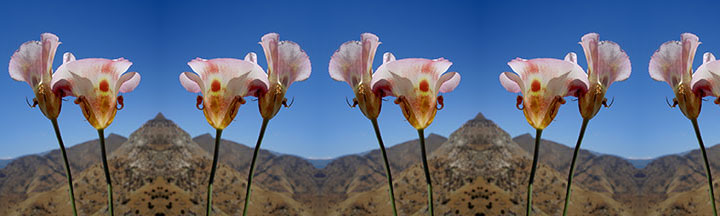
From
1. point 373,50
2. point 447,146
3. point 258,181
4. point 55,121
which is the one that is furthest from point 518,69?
point 447,146

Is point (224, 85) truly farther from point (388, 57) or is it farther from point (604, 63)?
point (604, 63)

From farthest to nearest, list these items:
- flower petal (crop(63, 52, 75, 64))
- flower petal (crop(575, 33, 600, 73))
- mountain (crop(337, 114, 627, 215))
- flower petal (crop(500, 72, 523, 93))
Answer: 1. mountain (crop(337, 114, 627, 215))
2. flower petal (crop(63, 52, 75, 64))
3. flower petal (crop(500, 72, 523, 93))
4. flower petal (crop(575, 33, 600, 73))

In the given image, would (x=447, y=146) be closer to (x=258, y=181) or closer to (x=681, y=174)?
(x=258, y=181)

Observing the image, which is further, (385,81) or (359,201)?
(359,201)

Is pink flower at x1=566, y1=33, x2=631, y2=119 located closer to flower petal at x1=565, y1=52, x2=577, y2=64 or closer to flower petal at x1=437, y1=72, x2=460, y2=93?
flower petal at x1=565, y1=52, x2=577, y2=64

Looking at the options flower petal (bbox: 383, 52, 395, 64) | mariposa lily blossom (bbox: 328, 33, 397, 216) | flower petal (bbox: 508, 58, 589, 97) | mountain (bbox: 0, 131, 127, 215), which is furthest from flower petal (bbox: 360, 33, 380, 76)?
mountain (bbox: 0, 131, 127, 215)

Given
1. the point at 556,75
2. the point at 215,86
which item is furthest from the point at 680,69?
the point at 215,86
